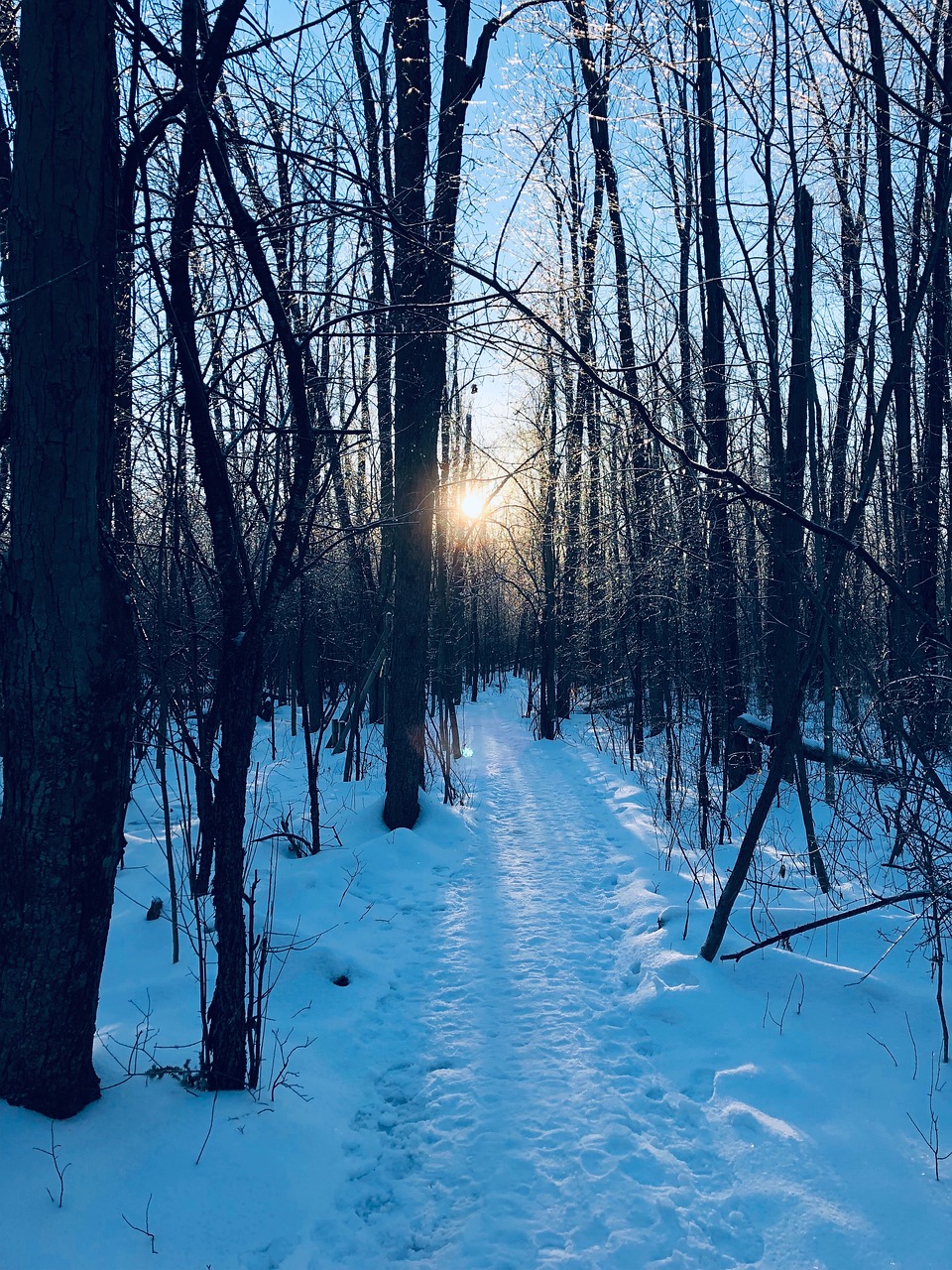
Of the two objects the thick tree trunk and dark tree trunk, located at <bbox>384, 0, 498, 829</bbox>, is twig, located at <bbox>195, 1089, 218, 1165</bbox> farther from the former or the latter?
dark tree trunk, located at <bbox>384, 0, 498, 829</bbox>

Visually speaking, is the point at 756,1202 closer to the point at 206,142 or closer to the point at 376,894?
the point at 376,894

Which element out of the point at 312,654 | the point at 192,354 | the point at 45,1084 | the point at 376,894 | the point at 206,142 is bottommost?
the point at 376,894

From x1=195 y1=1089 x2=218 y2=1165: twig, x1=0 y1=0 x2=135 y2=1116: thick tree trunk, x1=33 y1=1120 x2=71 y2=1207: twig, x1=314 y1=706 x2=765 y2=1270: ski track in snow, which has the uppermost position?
x1=0 y1=0 x2=135 y2=1116: thick tree trunk

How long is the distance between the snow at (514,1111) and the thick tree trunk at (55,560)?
0.40 meters

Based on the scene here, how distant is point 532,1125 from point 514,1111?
12 centimetres

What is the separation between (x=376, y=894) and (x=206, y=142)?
516 centimetres

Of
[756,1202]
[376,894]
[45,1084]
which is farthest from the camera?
[376,894]

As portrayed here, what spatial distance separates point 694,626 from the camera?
793cm

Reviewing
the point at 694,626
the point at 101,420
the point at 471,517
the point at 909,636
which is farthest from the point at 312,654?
the point at 101,420

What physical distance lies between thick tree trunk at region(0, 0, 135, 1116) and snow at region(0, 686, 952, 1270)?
403mm

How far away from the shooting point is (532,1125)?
306 centimetres

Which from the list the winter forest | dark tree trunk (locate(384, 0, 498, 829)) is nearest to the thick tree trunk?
the winter forest

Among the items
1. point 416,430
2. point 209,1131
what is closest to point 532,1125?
point 209,1131

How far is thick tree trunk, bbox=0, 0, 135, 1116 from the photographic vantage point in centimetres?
237
